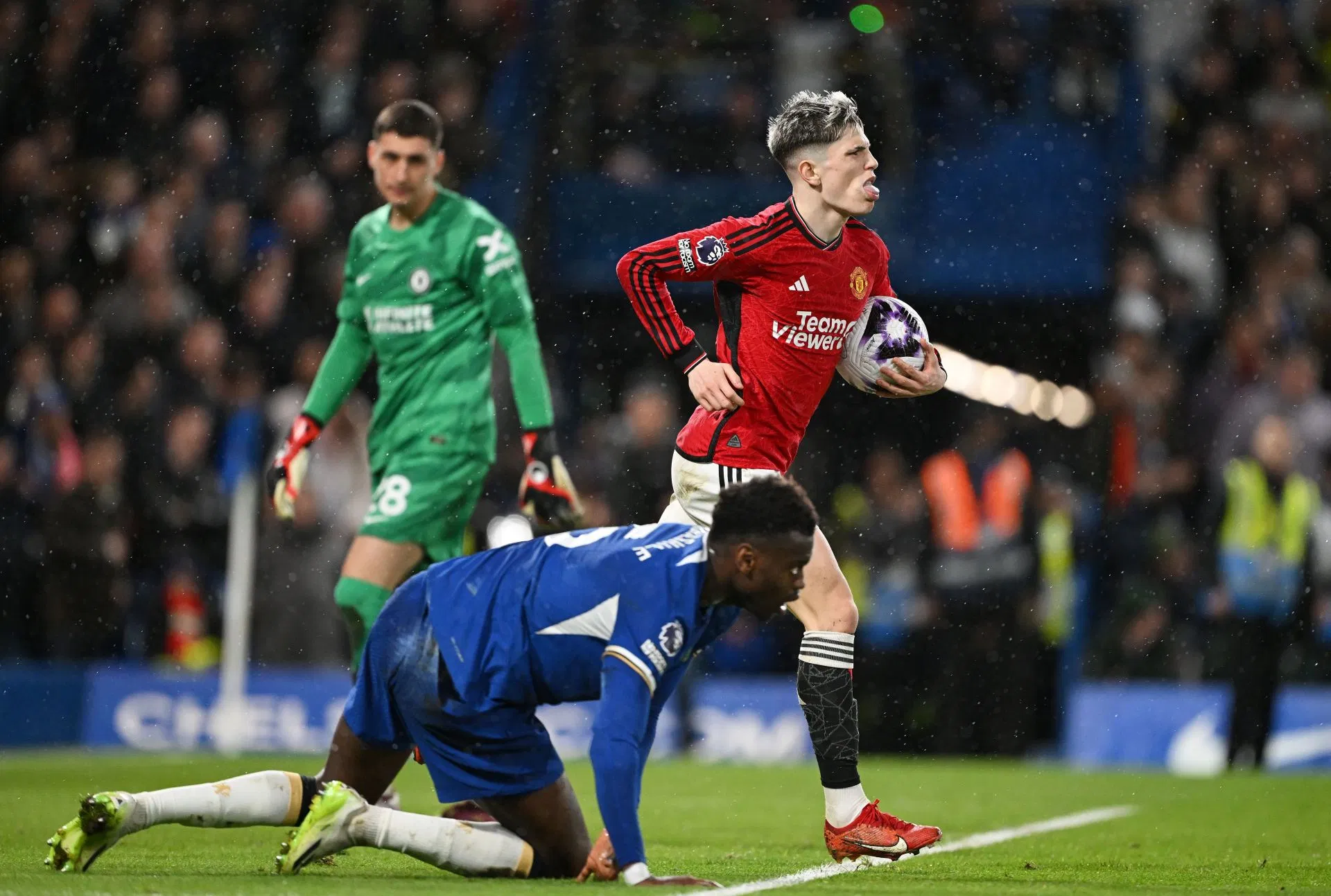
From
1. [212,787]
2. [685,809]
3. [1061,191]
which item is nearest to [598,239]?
[1061,191]

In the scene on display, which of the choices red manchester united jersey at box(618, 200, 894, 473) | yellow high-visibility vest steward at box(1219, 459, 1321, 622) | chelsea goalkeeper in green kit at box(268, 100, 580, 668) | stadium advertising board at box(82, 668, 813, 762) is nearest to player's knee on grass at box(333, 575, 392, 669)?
chelsea goalkeeper in green kit at box(268, 100, 580, 668)

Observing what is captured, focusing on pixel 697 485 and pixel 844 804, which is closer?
pixel 844 804

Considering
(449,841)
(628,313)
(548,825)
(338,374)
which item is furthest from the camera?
(628,313)

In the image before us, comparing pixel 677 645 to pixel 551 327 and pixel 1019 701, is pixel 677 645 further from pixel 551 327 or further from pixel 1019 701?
pixel 551 327

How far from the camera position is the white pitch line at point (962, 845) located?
209 inches

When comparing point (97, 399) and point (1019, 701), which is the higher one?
point (97, 399)

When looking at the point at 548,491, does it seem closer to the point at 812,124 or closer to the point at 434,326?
the point at 434,326

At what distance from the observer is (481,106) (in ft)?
55.3

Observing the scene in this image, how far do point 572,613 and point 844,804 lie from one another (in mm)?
1530

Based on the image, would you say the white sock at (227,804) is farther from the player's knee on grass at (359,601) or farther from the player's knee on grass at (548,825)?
the player's knee on grass at (359,601)

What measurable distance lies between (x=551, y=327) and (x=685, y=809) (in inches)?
332

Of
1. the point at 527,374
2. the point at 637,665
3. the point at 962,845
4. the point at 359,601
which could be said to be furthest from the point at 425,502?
the point at 637,665

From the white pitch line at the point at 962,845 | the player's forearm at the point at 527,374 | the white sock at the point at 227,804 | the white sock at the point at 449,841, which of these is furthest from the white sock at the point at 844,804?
the player's forearm at the point at 527,374

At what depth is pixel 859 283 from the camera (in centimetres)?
641
